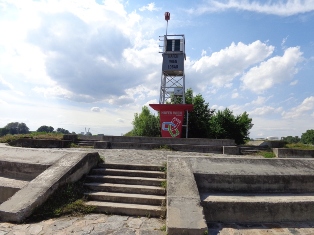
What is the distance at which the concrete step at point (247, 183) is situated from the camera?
5457 millimetres

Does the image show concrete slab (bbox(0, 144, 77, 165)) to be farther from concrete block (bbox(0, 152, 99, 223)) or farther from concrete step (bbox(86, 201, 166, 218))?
concrete step (bbox(86, 201, 166, 218))

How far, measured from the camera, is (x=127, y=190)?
213 inches

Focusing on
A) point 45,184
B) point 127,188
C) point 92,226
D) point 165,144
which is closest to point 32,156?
point 45,184

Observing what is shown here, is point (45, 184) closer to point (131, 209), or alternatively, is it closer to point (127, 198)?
point (127, 198)

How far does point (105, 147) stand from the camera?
38.6 ft

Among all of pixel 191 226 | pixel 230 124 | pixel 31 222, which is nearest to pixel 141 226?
pixel 191 226

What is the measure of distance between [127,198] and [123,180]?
764 mm

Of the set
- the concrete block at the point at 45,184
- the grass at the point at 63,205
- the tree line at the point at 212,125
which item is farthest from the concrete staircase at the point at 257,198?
the tree line at the point at 212,125

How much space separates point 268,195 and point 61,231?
413 centimetres

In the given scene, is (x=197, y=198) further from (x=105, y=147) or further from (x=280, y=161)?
(x=105, y=147)

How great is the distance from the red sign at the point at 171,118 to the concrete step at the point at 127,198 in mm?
12090

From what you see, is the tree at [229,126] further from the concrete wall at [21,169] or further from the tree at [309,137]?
the tree at [309,137]

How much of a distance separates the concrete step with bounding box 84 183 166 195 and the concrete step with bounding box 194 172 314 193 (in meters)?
0.94

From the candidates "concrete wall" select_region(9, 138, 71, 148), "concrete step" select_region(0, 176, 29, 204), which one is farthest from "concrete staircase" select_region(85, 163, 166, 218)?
"concrete wall" select_region(9, 138, 71, 148)
